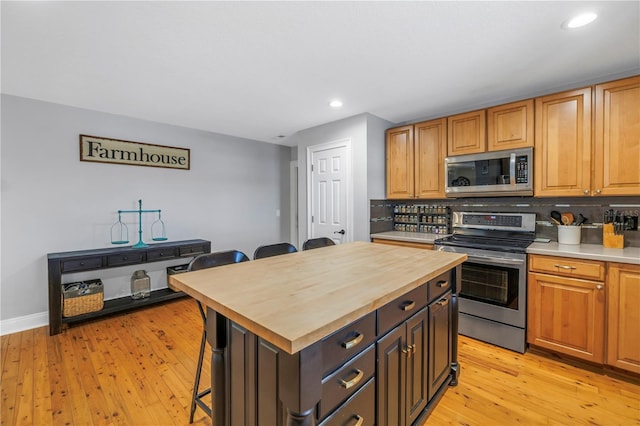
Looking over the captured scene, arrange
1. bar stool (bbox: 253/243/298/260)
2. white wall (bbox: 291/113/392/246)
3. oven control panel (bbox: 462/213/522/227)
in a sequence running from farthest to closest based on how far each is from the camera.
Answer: white wall (bbox: 291/113/392/246)
oven control panel (bbox: 462/213/522/227)
bar stool (bbox: 253/243/298/260)

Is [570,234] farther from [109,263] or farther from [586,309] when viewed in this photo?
[109,263]

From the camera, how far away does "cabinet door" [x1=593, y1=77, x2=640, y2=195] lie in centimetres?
222

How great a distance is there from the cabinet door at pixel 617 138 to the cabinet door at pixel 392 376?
233cm

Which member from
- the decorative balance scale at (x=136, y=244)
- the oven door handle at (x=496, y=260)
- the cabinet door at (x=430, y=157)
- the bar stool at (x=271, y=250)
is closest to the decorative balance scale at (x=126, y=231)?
the decorative balance scale at (x=136, y=244)

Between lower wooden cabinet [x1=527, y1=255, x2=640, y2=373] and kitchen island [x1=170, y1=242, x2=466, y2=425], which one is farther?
lower wooden cabinet [x1=527, y1=255, x2=640, y2=373]

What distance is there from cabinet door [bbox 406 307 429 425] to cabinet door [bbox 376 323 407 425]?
0.06 metres

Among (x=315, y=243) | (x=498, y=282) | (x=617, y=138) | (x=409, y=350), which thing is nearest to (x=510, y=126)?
(x=617, y=138)

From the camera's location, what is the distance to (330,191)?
3.92 m

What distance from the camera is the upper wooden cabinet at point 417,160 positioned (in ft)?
10.9

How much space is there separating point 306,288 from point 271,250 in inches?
36.2

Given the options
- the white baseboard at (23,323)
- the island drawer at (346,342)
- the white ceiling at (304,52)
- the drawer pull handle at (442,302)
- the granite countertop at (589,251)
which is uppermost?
the white ceiling at (304,52)

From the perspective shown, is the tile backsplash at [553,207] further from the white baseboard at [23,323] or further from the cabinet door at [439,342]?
the white baseboard at [23,323]

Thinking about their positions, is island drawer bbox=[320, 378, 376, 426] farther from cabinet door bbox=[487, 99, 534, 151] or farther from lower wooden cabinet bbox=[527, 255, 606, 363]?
cabinet door bbox=[487, 99, 534, 151]

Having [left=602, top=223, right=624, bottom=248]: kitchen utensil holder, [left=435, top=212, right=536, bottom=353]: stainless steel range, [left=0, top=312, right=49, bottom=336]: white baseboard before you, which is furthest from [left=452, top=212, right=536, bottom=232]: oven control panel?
[left=0, top=312, right=49, bottom=336]: white baseboard
